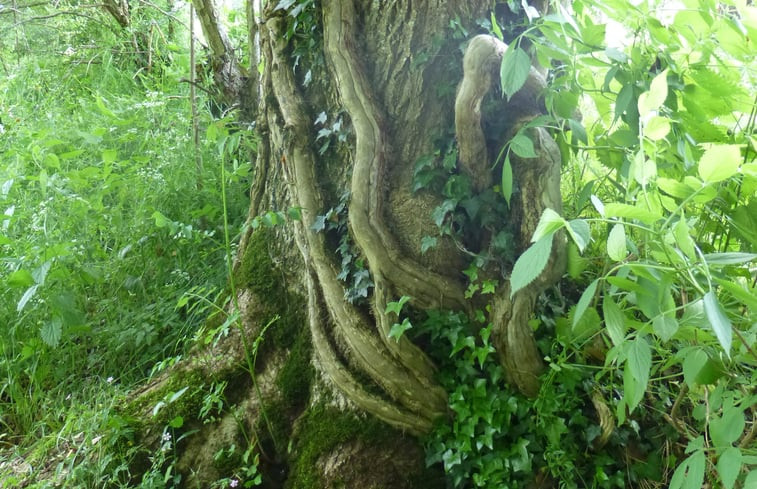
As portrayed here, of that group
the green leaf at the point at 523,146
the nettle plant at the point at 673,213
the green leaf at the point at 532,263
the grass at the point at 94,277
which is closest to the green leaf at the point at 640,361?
the nettle plant at the point at 673,213

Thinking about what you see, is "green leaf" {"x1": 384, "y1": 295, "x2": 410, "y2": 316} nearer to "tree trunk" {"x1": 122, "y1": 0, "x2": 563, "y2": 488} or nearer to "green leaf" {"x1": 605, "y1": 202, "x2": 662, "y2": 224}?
"tree trunk" {"x1": 122, "y1": 0, "x2": 563, "y2": 488}

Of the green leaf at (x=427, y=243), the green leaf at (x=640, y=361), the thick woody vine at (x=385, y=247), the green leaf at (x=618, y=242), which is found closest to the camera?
the green leaf at (x=618, y=242)

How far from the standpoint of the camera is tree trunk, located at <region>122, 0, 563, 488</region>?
173 centimetres

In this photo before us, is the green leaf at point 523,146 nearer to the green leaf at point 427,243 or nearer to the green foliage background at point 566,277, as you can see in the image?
the green foliage background at point 566,277

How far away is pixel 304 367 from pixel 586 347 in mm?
988

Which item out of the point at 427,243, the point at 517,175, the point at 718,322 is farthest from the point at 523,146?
the point at 718,322

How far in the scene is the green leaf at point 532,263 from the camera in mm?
912

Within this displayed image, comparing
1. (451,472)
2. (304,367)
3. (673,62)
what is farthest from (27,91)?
(673,62)

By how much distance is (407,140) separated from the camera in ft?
6.28

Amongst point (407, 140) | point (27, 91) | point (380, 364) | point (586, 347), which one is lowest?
point (586, 347)

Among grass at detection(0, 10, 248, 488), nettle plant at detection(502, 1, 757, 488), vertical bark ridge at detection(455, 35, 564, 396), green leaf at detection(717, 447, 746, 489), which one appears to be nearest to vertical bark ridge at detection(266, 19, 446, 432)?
vertical bark ridge at detection(455, 35, 564, 396)

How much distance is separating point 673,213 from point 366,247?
3.37 ft

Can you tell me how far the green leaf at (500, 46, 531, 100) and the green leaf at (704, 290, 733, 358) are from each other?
0.66 metres

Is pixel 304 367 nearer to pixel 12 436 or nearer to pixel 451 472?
pixel 451 472
